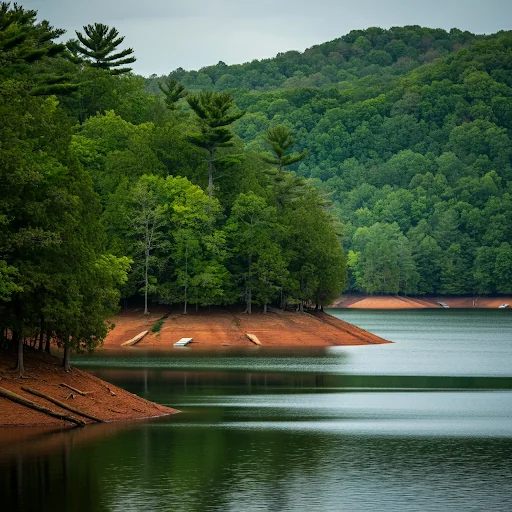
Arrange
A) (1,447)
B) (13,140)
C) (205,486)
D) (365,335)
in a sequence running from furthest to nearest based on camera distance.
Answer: (365,335), (13,140), (1,447), (205,486)

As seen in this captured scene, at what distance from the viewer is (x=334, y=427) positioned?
47.6m

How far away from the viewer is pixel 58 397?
4581cm

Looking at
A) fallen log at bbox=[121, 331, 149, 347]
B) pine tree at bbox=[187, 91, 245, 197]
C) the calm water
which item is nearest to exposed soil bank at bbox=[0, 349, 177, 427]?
the calm water

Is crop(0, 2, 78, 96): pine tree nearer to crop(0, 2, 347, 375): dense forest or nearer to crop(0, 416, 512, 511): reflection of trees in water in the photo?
crop(0, 2, 347, 375): dense forest

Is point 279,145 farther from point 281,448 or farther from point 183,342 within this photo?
point 281,448

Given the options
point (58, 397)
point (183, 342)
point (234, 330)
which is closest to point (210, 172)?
point (234, 330)

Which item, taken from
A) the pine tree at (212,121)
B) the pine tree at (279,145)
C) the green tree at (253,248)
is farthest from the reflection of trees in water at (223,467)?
the pine tree at (279,145)

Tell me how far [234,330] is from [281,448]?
205ft

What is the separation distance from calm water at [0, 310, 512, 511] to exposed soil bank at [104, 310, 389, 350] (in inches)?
937

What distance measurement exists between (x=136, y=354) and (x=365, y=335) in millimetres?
30494

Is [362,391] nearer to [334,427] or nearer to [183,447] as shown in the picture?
[334,427]

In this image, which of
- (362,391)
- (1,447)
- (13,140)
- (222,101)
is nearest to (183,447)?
(1,447)

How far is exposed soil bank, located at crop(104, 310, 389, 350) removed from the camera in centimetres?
9969

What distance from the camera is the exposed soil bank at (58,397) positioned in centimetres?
4369
